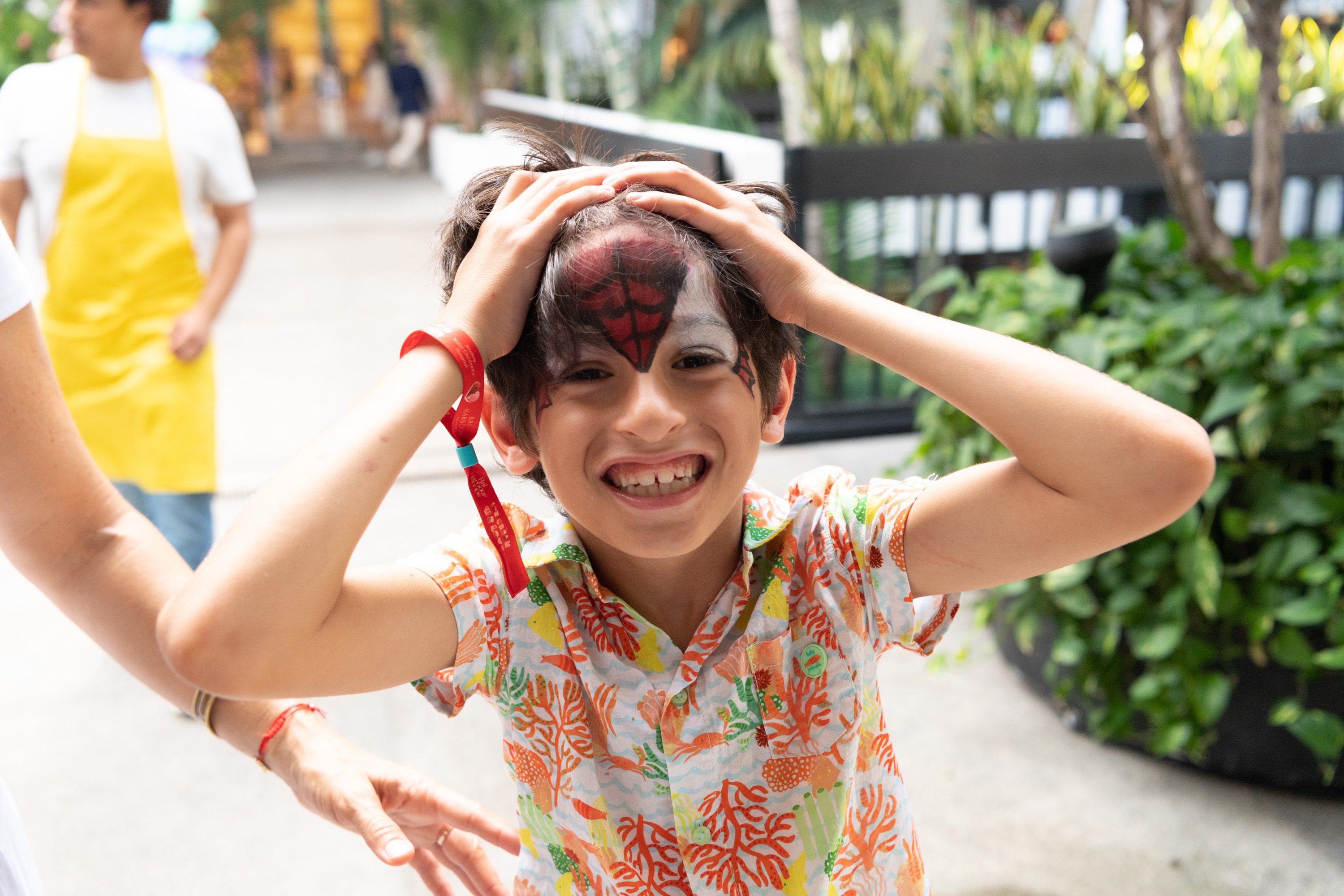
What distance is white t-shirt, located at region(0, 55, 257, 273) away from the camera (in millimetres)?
3062

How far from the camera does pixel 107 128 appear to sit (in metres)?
3.12

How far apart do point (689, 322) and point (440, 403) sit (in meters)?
0.30

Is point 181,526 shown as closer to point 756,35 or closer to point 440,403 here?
point 440,403

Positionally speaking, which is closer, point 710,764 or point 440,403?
point 440,403

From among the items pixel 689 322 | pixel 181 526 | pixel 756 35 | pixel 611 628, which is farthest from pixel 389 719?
pixel 756 35

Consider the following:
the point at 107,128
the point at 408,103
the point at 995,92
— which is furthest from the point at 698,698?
the point at 408,103

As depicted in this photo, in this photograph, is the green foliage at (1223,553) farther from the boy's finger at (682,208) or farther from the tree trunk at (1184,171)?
the boy's finger at (682,208)

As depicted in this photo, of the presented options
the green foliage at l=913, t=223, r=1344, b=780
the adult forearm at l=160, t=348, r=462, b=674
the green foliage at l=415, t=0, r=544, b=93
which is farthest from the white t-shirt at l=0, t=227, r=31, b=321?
the green foliage at l=415, t=0, r=544, b=93

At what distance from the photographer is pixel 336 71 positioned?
2802 centimetres

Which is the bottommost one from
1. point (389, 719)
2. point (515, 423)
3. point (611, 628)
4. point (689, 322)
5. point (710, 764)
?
point (389, 719)

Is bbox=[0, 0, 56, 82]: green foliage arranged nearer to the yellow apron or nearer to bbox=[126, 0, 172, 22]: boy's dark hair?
bbox=[126, 0, 172, 22]: boy's dark hair

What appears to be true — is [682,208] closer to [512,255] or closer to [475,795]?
[512,255]

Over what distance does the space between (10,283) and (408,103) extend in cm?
1860

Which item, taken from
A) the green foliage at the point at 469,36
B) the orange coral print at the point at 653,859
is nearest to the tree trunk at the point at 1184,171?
the orange coral print at the point at 653,859
